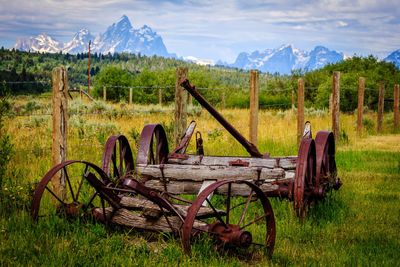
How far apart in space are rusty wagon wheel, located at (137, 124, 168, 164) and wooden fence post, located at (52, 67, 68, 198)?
95 cm

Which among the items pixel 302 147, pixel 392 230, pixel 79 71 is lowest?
pixel 392 230

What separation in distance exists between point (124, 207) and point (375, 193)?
4512 millimetres

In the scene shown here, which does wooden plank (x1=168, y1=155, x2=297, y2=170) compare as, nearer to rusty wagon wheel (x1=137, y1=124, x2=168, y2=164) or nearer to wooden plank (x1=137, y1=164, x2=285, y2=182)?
rusty wagon wheel (x1=137, y1=124, x2=168, y2=164)

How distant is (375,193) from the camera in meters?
7.91

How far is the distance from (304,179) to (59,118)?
117 inches

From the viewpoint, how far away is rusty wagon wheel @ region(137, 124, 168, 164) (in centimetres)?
632

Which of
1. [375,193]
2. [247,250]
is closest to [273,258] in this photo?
[247,250]

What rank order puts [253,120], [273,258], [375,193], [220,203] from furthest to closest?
[253,120]
[375,193]
[220,203]
[273,258]

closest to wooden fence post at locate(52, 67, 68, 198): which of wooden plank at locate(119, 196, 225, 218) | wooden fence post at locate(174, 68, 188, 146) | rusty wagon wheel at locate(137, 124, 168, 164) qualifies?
rusty wagon wheel at locate(137, 124, 168, 164)

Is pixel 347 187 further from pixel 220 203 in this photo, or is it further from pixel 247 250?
pixel 247 250

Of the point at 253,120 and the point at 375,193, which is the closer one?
the point at 375,193

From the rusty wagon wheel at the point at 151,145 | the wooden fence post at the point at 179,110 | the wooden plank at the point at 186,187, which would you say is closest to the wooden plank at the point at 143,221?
the wooden plank at the point at 186,187

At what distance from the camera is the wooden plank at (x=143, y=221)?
4.64 metres

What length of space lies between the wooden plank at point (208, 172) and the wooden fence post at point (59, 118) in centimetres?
98
